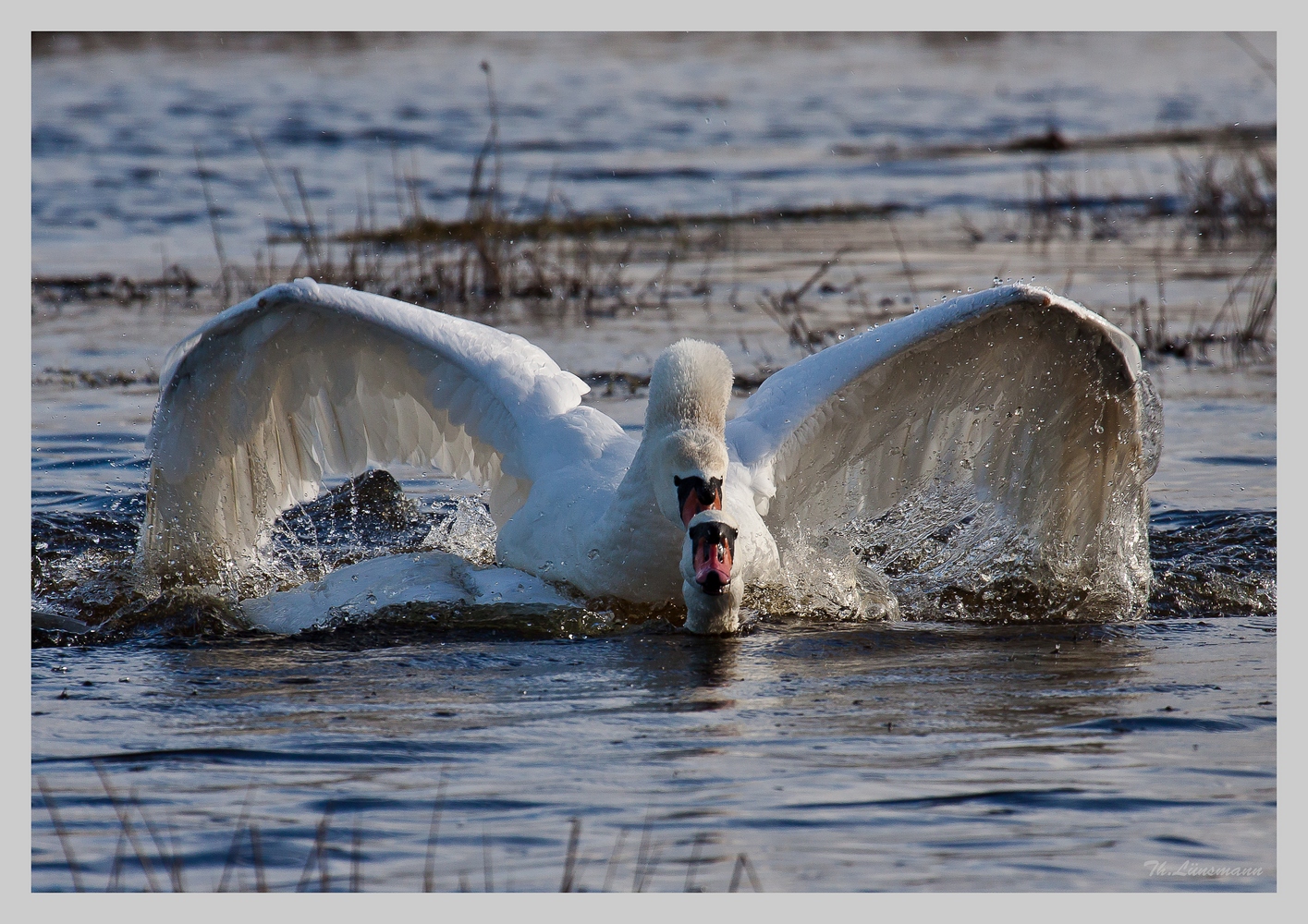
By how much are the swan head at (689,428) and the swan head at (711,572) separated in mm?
101

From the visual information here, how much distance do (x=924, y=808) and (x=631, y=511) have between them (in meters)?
2.19

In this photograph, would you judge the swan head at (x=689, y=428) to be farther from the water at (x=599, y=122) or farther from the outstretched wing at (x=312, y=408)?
the water at (x=599, y=122)

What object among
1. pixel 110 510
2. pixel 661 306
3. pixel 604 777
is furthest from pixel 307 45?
pixel 604 777

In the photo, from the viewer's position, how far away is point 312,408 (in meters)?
8.13

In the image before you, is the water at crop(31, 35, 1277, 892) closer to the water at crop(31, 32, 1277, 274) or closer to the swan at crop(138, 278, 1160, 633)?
the swan at crop(138, 278, 1160, 633)

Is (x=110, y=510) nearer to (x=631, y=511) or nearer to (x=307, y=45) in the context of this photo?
(x=631, y=511)

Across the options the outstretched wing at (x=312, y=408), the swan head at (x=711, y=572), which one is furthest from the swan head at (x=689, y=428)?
the outstretched wing at (x=312, y=408)

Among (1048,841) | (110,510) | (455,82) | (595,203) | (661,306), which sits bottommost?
(1048,841)

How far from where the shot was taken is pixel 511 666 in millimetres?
6559

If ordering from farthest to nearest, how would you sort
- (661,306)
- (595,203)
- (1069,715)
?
(595,203), (661,306), (1069,715)

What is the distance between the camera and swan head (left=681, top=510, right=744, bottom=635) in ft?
21.0

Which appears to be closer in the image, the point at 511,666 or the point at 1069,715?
the point at 1069,715

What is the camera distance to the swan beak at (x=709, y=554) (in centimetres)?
640

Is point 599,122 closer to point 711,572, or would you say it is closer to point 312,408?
point 312,408
